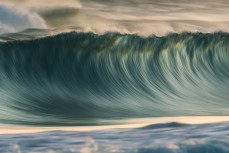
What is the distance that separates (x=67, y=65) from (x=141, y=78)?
4.25 ft

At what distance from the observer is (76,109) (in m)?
11.2

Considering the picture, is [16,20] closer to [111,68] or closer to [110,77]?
[111,68]

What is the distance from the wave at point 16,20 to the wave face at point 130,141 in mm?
5936

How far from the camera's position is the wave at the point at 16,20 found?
14359 mm

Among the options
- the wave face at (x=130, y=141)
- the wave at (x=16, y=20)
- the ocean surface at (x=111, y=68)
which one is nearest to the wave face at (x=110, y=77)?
the ocean surface at (x=111, y=68)

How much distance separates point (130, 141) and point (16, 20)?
729 cm

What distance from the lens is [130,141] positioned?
25.2 feet

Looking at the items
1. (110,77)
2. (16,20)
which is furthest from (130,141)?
(16,20)

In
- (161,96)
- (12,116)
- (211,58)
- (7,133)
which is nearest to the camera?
(7,133)

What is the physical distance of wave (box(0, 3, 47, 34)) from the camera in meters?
14.4

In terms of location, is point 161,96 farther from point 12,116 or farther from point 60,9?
point 60,9

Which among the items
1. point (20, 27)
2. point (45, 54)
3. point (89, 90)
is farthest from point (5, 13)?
point (89, 90)

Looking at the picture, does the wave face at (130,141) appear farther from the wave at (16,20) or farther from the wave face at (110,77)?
the wave at (16,20)

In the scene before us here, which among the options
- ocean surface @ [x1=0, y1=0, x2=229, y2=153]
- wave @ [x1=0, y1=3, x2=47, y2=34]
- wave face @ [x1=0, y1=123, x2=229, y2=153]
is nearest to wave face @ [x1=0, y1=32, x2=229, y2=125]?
ocean surface @ [x1=0, y1=0, x2=229, y2=153]
